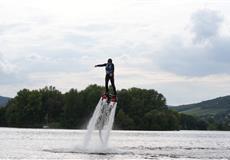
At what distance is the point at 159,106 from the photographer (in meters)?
156

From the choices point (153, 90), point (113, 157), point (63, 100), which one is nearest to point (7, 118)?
point (63, 100)

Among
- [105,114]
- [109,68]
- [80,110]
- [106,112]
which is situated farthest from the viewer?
[80,110]

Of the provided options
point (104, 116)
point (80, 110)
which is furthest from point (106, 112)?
point (80, 110)

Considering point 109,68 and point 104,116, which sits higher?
point 109,68

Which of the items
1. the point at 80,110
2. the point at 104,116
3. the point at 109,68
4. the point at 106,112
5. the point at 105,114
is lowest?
the point at 104,116

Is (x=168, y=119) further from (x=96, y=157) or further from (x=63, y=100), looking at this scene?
(x=96, y=157)

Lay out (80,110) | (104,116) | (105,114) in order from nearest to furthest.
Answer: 1. (105,114)
2. (104,116)
3. (80,110)

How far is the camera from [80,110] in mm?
152500

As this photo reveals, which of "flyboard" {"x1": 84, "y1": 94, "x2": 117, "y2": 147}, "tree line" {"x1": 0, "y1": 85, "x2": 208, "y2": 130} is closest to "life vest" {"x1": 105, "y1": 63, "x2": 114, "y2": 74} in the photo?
"flyboard" {"x1": 84, "y1": 94, "x2": 117, "y2": 147}

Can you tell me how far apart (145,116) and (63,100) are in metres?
31.0

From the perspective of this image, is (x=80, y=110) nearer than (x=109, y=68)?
No

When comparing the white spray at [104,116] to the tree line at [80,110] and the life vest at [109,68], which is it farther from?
the tree line at [80,110]

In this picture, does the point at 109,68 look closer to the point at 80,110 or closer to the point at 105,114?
the point at 105,114

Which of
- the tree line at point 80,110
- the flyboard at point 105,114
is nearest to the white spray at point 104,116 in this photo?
the flyboard at point 105,114
